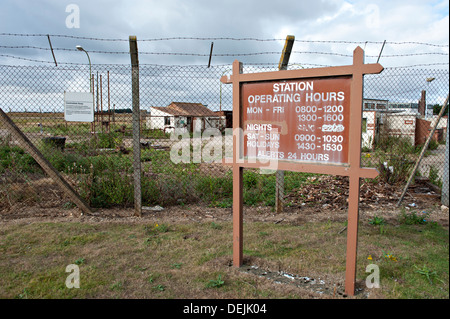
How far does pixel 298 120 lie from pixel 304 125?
86mm

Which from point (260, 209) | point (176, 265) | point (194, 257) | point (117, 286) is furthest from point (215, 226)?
point (117, 286)

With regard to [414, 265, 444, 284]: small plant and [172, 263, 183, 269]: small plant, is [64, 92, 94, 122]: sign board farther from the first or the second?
[414, 265, 444, 284]: small plant

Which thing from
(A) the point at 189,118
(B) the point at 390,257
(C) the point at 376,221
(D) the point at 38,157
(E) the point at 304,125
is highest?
(A) the point at 189,118

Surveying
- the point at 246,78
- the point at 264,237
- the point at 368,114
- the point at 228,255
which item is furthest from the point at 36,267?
the point at 368,114

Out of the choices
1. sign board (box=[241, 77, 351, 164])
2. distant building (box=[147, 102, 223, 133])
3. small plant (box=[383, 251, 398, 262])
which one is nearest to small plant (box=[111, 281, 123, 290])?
sign board (box=[241, 77, 351, 164])

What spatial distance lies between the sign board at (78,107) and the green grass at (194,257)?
1.80 meters

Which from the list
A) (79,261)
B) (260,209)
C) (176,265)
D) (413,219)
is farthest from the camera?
Answer: (260,209)

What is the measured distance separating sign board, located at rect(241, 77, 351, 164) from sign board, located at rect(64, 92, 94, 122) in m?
3.22

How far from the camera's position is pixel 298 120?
349 cm

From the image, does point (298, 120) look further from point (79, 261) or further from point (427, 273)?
point (79, 261)

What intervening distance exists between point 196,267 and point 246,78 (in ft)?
7.17

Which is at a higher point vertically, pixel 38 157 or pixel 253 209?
pixel 38 157
